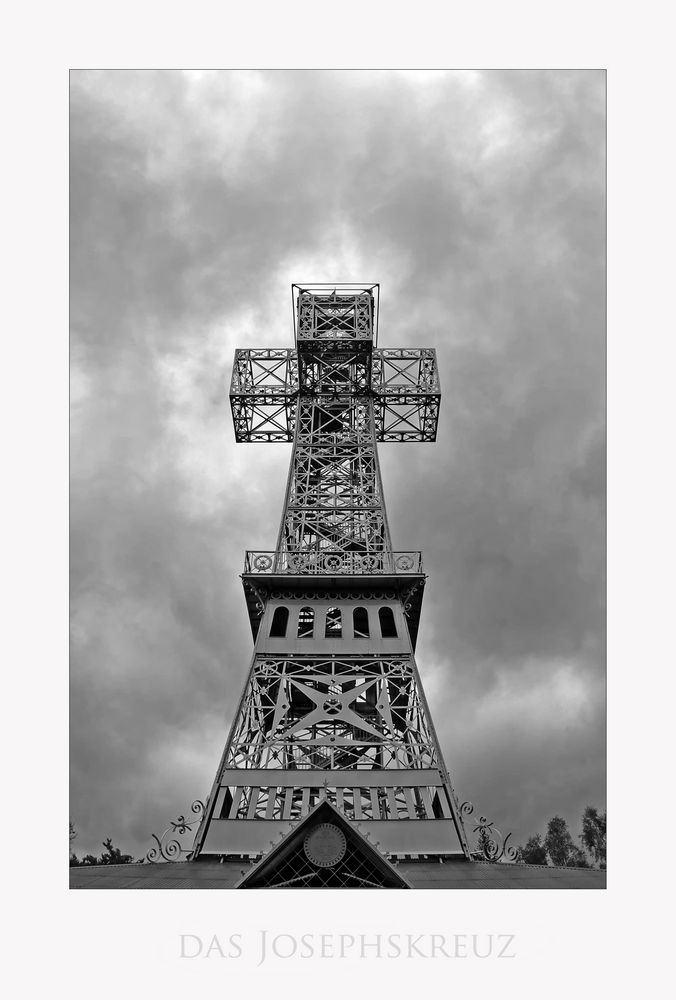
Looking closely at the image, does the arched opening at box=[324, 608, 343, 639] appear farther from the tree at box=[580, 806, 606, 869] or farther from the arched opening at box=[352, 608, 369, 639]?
the tree at box=[580, 806, 606, 869]

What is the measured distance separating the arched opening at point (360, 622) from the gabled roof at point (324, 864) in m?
16.9

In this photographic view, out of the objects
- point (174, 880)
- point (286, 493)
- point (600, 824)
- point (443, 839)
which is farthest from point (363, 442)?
point (600, 824)

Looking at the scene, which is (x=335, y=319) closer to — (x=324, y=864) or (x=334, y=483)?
(x=334, y=483)

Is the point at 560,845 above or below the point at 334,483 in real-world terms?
below

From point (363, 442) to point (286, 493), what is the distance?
6.13 metres

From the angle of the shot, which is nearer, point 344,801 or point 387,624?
point 344,801

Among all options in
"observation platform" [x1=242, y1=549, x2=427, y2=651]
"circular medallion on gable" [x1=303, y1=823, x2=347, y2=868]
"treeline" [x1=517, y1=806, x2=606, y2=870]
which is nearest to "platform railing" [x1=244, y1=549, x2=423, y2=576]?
"observation platform" [x1=242, y1=549, x2=427, y2=651]

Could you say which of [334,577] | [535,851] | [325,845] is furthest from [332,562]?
[535,851]

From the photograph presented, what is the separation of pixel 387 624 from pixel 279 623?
5.19 m

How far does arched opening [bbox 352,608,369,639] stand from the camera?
3397cm

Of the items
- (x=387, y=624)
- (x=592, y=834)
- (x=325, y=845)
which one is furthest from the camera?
(x=592, y=834)

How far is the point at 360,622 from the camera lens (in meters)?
35.0

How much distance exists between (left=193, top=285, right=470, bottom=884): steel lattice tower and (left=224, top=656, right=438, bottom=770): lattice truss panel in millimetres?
76

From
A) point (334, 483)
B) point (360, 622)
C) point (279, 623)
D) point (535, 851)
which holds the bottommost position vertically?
point (535, 851)
